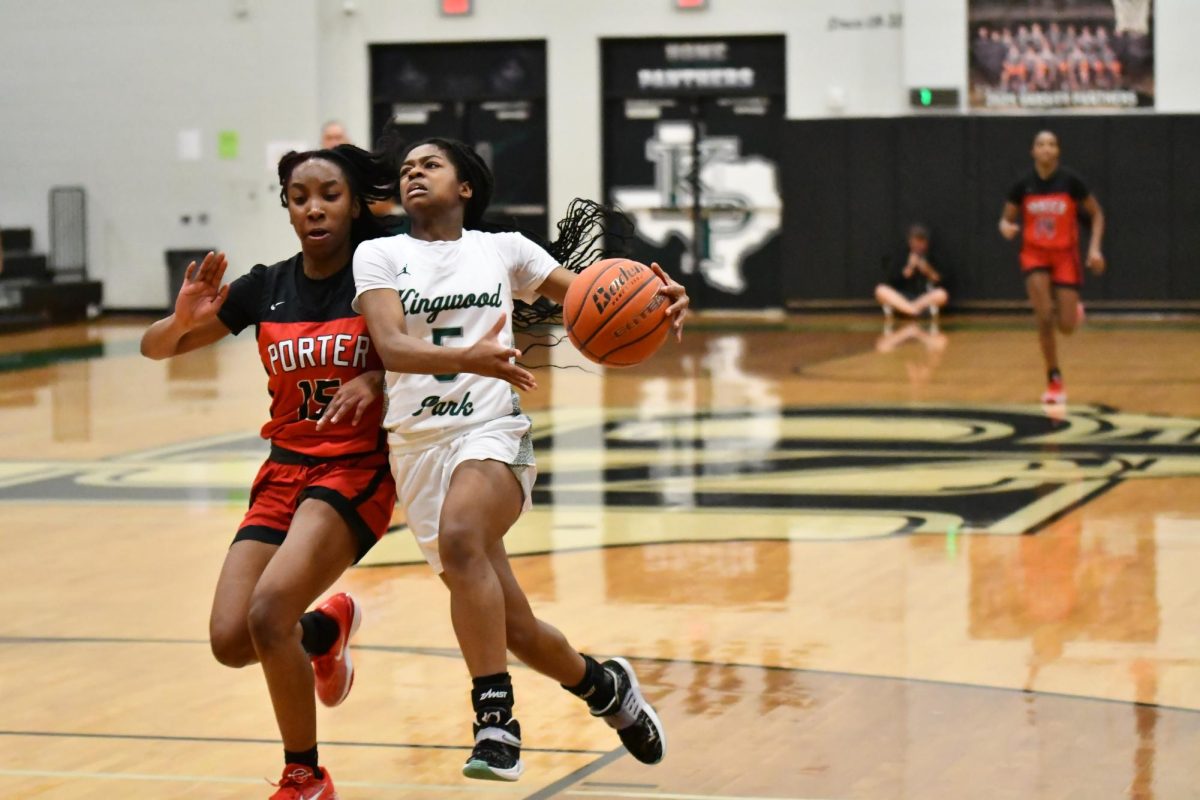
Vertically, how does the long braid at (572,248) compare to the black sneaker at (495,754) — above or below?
above

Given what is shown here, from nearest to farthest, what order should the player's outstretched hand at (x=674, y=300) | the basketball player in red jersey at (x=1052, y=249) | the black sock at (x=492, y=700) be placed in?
1. the black sock at (x=492, y=700)
2. the player's outstretched hand at (x=674, y=300)
3. the basketball player in red jersey at (x=1052, y=249)

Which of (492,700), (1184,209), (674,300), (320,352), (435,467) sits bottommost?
(492,700)

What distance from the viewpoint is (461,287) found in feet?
14.6

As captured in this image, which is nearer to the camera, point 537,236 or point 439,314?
point 439,314

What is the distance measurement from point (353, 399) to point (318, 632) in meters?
0.78

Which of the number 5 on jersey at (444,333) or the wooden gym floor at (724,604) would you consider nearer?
the number 5 on jersey at (444,333)

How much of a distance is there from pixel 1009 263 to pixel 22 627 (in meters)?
16.1

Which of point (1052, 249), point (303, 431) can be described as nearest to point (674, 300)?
point (303, 431)

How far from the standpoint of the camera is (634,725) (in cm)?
453

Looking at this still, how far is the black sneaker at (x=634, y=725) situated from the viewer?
4527mm

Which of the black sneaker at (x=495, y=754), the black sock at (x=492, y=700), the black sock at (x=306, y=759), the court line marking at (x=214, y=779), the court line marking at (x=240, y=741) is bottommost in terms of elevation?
the court line marking at (x=214, y=779)

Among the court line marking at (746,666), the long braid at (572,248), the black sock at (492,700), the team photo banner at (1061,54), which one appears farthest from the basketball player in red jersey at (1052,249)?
the black sock at (492,700)

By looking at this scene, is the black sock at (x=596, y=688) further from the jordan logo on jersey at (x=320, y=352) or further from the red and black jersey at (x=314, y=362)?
the jordan logo on jersey at (x=320, y=352)

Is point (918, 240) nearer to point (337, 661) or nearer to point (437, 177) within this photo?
point (337, 661)
